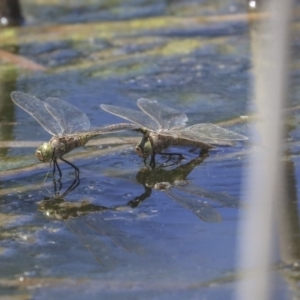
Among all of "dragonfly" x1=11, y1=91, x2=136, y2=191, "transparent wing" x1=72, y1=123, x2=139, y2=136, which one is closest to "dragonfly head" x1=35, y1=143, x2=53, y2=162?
"dragonfly" x1=11, y1=91, x2=136, y2=191

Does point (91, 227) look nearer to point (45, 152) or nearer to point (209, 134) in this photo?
point (45, 152)

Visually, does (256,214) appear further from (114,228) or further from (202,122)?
(202,122)

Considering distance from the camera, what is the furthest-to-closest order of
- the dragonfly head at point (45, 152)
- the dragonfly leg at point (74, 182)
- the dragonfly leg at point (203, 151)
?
the dragonfly leg at point (203, 151), the dragonfly head at point (45, 152), the dragonfly leg at point (74, 182)

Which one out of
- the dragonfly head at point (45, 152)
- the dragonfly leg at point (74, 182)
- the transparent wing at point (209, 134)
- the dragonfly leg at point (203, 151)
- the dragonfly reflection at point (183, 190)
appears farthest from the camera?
the dragonfly leg at point (203, 151)

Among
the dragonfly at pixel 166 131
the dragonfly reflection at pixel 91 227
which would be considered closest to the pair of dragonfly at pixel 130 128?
the dragonfly at pixel 166 131

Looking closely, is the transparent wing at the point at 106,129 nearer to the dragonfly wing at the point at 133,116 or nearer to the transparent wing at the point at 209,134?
the dragonfly wing at the point at 133,116

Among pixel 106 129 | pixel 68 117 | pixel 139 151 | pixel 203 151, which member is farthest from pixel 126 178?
pixel 68 117

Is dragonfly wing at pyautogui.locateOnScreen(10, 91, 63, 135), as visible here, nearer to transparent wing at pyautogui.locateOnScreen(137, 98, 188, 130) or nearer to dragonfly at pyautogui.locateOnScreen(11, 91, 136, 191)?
dragonfly at pyautogui.locateOnScreen(11, 91, 136, 191)
